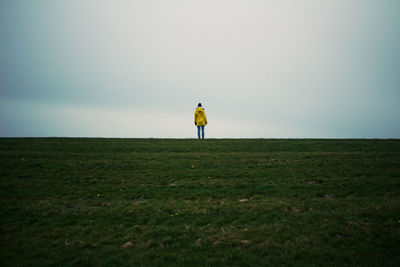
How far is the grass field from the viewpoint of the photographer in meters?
6.78

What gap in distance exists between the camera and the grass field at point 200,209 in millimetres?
6781

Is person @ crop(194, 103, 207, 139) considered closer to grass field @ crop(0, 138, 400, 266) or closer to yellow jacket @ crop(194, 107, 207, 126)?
yellow jacket @ crop(194, 107, 207, 126)

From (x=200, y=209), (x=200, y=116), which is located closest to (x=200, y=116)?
(x=200, y=116)

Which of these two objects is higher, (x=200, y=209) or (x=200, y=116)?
(x=200, y=116)

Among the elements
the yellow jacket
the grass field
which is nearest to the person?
the yellow jacket

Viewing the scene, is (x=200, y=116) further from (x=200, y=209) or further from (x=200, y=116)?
(x=200, y=209)

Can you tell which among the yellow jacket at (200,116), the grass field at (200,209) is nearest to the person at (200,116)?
the yellow jacket at (200,116)

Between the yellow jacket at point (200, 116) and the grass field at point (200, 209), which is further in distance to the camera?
the yellow jacket at point (200, 116)

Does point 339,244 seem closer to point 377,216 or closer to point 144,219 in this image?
point 377,216

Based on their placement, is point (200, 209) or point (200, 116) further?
point (200, 116)

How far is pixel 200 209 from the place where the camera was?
31.3ft

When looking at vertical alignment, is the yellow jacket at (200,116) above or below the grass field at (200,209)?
above

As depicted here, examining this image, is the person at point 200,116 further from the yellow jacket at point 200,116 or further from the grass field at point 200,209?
the grass field at point 200,209

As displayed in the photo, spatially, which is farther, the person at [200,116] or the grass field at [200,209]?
the person at [200,116]
